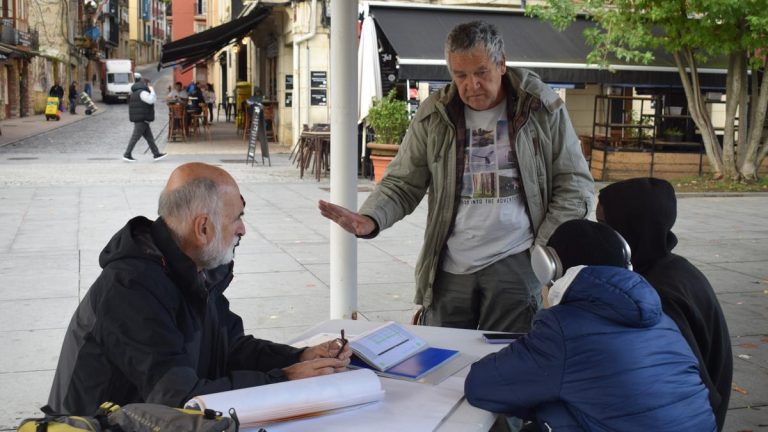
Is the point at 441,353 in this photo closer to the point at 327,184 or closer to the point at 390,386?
the point at 390,386

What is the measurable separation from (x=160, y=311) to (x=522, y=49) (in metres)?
15.3

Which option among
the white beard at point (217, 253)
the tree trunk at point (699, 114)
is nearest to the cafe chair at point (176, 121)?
the tree trunk at point (699, 114)

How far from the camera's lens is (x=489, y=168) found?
3729mm

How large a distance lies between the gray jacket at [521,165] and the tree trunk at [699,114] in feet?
43.6

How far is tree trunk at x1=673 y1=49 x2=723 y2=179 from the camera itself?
16078 millimetres

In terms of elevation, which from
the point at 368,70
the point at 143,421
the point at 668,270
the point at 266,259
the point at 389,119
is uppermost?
the point at 368,70

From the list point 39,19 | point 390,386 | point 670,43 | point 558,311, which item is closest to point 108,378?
point 390,386

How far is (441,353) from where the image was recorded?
3094 millimetres

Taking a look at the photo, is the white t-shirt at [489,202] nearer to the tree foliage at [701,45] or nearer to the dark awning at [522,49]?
the tree foliage at [701,45]

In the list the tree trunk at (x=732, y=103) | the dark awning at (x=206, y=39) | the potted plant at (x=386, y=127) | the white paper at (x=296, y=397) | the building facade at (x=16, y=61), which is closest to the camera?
the white paper at (x=296, y=397)

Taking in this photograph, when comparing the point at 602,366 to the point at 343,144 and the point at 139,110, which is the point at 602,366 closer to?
the point at 343,144

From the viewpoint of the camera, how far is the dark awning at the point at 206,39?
78.1 feet

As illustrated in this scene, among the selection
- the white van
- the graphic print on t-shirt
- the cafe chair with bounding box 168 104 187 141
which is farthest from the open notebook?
the white van

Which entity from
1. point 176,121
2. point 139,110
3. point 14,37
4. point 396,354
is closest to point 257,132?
point 139,110
